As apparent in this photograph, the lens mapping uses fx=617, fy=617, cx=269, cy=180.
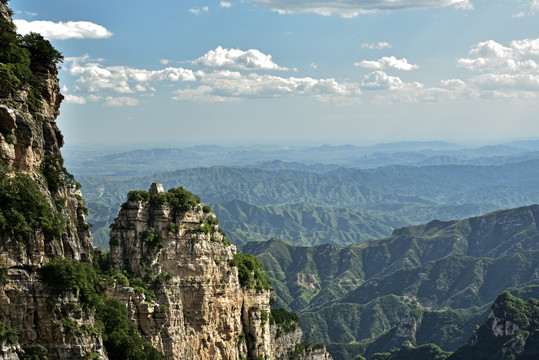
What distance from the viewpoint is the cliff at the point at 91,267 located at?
112 ft

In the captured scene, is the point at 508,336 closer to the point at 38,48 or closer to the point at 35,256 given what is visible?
the point at 38,48

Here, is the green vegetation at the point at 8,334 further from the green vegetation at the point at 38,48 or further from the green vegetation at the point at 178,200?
the green vegetation at the point at 178,200

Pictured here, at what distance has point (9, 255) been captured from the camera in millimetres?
33125

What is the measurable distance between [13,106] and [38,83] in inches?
270

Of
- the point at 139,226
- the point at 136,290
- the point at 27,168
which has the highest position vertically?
the point at 27,168

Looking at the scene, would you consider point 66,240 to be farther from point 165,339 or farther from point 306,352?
point 306,352

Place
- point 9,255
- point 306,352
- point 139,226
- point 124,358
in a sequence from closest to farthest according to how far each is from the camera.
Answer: point 9,255, point 124,358, point 139,226, point 306,352

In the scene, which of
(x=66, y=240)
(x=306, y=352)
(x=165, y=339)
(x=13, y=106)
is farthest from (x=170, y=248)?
(x=306, y=352)

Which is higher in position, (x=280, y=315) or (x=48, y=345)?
(x=48, y=345)

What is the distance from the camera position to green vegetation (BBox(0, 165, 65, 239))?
110ft

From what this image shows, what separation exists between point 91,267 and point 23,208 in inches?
361

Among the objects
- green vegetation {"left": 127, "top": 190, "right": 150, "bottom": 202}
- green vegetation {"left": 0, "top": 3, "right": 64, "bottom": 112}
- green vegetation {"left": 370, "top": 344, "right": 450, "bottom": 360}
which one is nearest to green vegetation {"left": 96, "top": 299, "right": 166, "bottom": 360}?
green vegetation {"left": 127, "top": 190, "right": 150, "bottom": 202}

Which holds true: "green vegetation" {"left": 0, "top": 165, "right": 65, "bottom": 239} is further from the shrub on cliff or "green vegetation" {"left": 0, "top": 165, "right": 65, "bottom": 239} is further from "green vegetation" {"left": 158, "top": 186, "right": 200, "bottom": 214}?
the shrub on cliff

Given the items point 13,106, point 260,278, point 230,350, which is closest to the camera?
point 13,106
